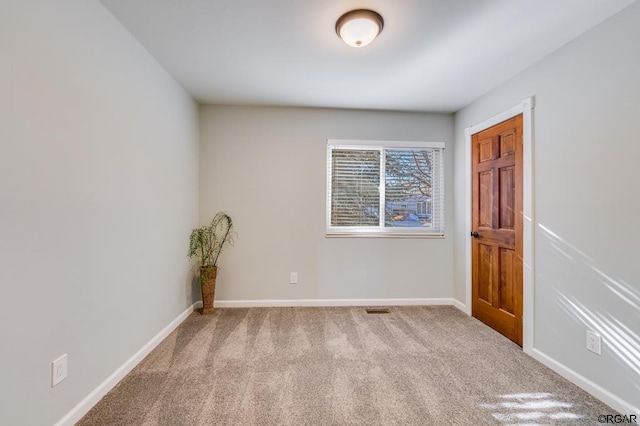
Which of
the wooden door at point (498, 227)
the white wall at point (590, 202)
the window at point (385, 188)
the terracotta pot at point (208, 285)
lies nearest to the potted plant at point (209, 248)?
the terracotta pot at point (208, 285)

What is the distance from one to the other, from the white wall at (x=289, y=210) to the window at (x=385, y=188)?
0.13 m

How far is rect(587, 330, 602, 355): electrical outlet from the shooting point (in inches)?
71.1

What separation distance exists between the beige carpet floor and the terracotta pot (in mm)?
316

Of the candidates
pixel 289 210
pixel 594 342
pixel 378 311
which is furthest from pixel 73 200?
pixel 594 342

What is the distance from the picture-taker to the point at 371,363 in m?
2.18

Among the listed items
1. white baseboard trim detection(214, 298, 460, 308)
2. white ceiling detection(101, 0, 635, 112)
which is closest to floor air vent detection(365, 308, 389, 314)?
white baseboard trim detection(214, 298, 460, 308)

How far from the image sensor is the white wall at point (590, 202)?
1.66m

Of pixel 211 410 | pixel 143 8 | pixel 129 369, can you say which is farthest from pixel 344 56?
pixel 129 369

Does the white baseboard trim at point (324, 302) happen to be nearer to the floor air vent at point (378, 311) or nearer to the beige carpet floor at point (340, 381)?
the floor air vent at point (378, 311)

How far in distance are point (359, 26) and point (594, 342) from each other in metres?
2.55

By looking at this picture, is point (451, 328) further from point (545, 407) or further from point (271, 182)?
point (271, 182)

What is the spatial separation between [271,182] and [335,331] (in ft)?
6.04

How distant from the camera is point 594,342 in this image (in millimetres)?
1836

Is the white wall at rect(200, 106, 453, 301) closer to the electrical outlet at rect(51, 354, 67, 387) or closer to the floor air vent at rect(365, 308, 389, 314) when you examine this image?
the floor air vent at rect(365, 308, 389, 314)
